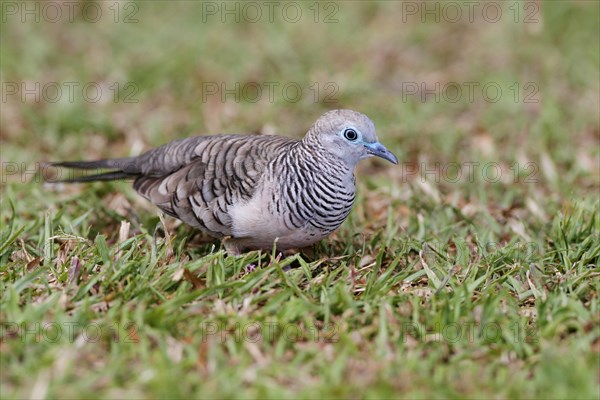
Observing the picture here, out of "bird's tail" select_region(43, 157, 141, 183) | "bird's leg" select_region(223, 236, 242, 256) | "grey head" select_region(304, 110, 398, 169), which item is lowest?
"bird's leg" select_region(223, 236, 242, 256)

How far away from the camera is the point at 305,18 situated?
28.9 feet

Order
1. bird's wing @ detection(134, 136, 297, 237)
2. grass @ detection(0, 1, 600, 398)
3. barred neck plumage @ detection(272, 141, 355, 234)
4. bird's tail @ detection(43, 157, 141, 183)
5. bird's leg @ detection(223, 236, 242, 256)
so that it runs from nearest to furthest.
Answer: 1. grass @ detection(0, 1, 600, 398)
2. barred neck plumage @ detection(272, 141, 355, 234)
3. bird's wing @ detection(134, 136, 297, 237)
4. bird's leg @ detection(223, 236, 242, 256)
5. bird's tail @ detection(43, 157, 141, 183)

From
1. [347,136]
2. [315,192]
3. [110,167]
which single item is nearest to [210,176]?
[315,192]

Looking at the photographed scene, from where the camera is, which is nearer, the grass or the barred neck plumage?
the grass

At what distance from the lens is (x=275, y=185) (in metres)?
4.34

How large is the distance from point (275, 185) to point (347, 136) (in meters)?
0.48

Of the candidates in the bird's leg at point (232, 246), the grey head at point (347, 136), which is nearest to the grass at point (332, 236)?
the bird's leg at point (232, 246)

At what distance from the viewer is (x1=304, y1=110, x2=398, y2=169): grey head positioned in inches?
170

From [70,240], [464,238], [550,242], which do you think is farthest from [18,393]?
[550,242]

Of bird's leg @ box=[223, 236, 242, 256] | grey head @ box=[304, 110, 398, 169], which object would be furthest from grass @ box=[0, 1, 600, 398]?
grey head @ box=[304, 110, 398, 169]

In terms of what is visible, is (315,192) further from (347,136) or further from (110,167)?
(110,167)

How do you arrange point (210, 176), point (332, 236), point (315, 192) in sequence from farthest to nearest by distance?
point (332, 236)
point (210, 176)
point (315, 192)

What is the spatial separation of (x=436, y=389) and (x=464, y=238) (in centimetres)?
180

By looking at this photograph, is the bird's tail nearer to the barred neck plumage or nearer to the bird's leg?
the bird's leg
